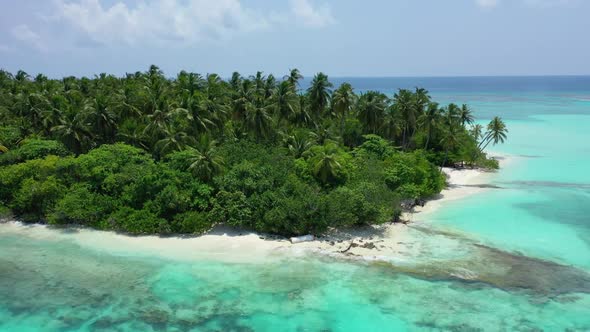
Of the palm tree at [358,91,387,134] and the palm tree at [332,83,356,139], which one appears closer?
the palm tree at [332,83,356,139]

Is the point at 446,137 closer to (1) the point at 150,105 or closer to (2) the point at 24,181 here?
(1) the point at 150,105

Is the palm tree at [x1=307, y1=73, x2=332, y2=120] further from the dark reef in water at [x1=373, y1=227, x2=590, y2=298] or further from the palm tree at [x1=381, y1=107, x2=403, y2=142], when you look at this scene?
the dark reef in water at [x1=373, y1=227, x2=590, y2=298]

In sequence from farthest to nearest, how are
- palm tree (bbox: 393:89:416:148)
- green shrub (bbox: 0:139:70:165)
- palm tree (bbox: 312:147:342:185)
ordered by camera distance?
palm tree (bbox: 393:89:416:148) < green shrub (bbox: 0:139:70:165) < palm tree (bbox: 312:147:342:185)

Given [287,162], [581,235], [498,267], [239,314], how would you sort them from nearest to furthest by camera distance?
1. [239,314]
2. [498,267]
3. [581,235]
4. [287,162]

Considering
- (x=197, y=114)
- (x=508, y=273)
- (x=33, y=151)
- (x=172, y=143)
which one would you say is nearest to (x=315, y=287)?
(x=508, y=273)

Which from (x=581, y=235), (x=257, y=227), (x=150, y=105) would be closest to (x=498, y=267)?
(x=581, y=235)

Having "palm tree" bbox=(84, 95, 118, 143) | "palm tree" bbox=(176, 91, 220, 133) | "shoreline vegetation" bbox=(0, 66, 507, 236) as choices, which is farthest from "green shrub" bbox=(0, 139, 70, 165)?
"palm tree" bbox=(176, 91, 220, 133)

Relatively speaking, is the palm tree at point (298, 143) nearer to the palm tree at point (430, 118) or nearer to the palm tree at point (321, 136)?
the palm tree at point (321, 136)

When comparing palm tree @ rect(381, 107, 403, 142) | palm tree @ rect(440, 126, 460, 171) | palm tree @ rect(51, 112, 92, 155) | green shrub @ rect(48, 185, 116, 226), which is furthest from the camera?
palm tree @ rect(381, 107, 403, 142)
